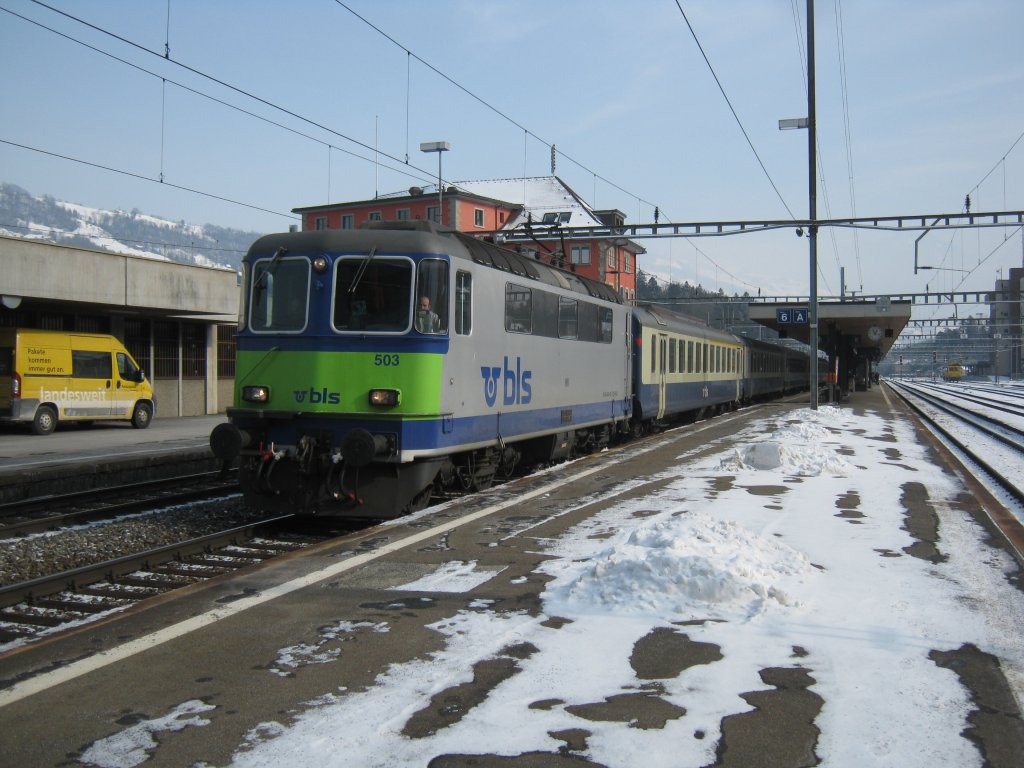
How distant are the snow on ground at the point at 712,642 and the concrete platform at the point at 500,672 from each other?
0.06 feet

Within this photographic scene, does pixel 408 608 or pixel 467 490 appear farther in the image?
pixel 467 490

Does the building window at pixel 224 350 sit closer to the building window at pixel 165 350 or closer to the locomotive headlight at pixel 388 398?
the building window at pixel 165 350

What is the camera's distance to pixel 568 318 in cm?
1363

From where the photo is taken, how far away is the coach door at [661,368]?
20969 millimetres

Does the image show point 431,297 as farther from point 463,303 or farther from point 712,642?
point 712,642

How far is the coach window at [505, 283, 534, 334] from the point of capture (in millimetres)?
11102

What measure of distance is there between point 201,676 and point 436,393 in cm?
483

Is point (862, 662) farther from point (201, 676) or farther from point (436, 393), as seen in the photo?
point (436, 393)

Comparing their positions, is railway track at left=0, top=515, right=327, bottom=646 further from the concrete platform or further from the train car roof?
the train car roof

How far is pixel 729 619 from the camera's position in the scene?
5566mm

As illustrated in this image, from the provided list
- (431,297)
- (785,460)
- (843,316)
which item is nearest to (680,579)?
(431,297)

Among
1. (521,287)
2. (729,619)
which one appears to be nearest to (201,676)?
(729,619)

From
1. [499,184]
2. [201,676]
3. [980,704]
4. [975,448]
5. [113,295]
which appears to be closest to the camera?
[980,704]

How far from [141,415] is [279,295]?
48.9 feet
